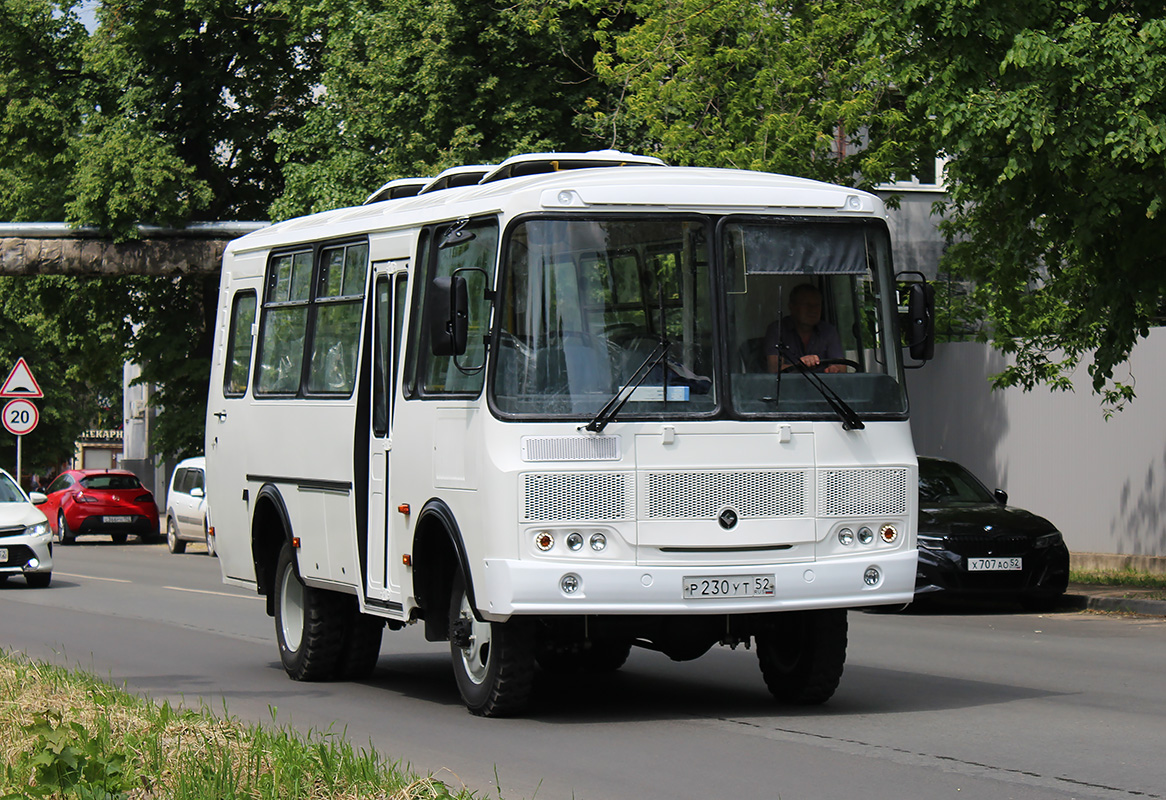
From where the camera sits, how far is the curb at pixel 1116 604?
59.6 ft

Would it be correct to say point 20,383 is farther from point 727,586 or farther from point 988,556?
point 727,586

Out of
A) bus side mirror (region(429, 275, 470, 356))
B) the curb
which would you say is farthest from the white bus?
the curb

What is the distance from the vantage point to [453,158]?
29781 millimetres

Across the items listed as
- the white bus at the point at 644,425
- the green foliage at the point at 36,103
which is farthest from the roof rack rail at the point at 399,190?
the green foliage at the point at 36,103

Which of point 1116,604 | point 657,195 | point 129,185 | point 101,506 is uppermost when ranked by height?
point 129,185

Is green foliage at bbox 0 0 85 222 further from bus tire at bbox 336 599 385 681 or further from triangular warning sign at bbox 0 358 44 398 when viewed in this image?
bus tire at bbox 336 599 385 681

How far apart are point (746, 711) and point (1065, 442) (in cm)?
1500

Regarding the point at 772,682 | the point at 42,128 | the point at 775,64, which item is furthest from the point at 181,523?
the point at 772,682

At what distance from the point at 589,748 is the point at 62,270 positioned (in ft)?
95.7

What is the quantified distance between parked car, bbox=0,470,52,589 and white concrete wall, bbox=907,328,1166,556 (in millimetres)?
12689

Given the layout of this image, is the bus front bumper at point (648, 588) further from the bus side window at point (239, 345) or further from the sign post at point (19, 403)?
the sign post at point (19, 403)

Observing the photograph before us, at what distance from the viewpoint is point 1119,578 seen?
21.8m

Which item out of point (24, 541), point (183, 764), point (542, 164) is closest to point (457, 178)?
point (542, 164)

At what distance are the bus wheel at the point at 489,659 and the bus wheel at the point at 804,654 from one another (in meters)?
1.53
